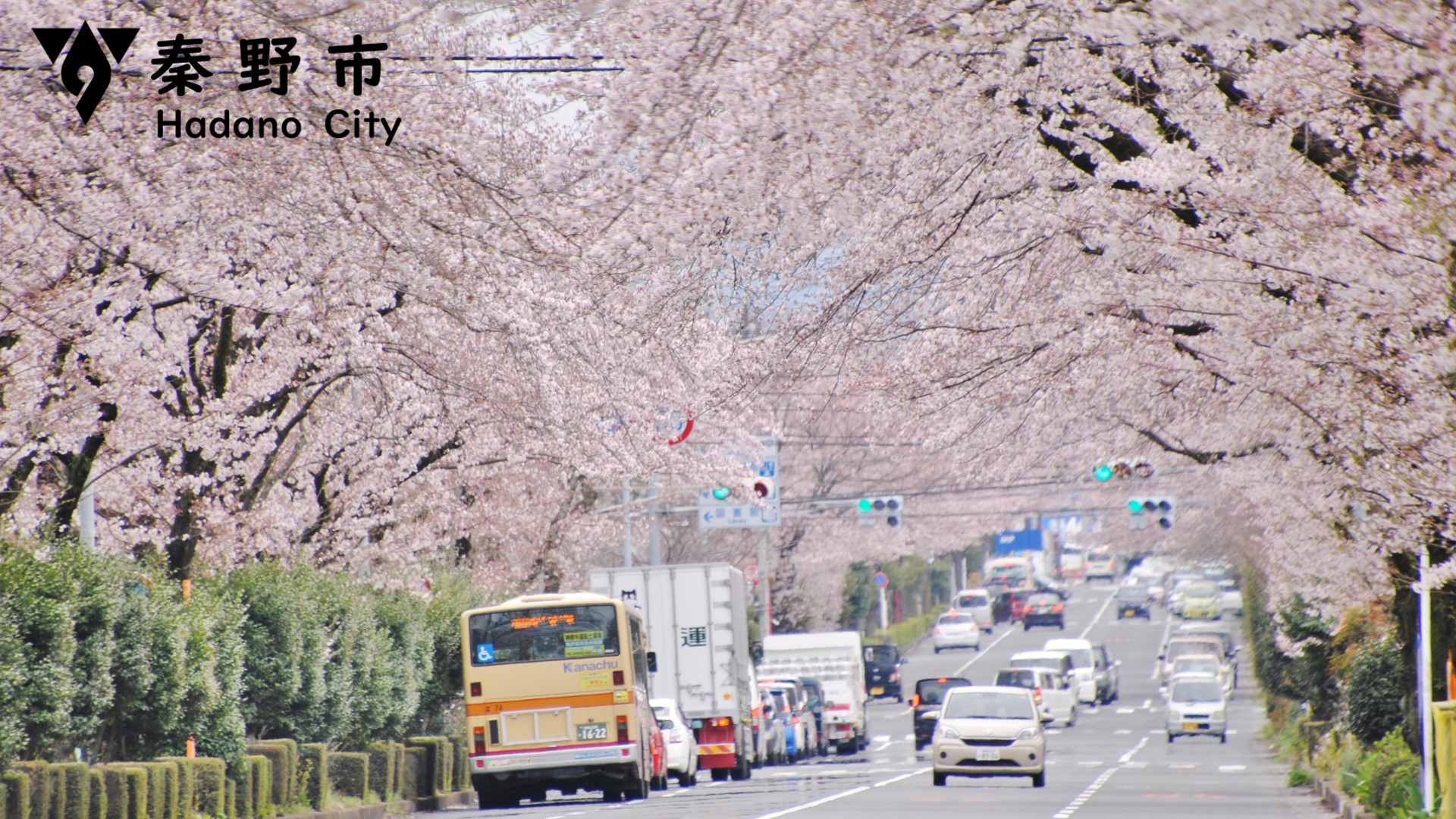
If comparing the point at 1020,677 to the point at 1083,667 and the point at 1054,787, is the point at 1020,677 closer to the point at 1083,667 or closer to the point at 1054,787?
the point at 1083,667

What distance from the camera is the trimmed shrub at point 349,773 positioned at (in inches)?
959

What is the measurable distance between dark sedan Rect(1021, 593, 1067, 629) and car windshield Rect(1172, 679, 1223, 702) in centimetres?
4539

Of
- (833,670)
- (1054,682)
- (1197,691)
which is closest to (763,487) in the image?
(833,670)

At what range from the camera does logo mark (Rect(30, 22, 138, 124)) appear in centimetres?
1092

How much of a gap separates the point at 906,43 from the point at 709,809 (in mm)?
12624

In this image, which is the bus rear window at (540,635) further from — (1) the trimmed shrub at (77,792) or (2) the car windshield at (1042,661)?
(2) the car windshield at (1042,661)

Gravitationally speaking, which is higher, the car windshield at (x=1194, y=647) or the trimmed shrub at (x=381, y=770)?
the car windshield at (x=1194, y=647)

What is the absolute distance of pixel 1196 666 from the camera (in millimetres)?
59688

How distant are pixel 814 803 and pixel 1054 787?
6250 mm

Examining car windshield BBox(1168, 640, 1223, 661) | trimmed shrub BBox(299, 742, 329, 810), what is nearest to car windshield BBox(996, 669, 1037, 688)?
car windshield BBox(1168, 640, 1223, 661)

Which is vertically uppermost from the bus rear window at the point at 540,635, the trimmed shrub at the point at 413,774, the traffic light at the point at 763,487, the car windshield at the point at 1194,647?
the traffic light at the point at 763,487

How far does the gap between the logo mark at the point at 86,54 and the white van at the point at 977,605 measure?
8944 cm

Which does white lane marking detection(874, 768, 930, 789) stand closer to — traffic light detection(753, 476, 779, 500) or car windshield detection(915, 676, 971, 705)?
traffic light detection(753, 476, 779, 500)

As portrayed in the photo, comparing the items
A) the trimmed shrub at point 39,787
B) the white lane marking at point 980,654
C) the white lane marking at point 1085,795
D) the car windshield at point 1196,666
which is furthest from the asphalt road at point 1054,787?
the white lane marking at point 980,654
